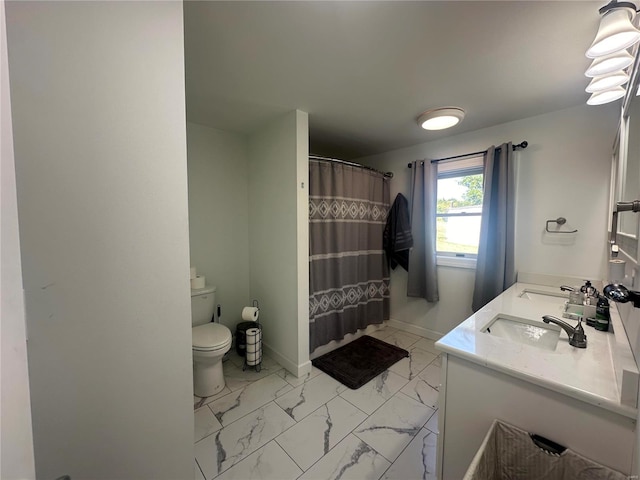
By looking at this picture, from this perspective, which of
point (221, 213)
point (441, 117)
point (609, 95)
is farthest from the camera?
point (221, 213)

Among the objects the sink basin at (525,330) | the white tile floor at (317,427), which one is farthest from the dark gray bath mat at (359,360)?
the sink basin at (525,330)

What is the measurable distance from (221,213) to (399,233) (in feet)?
6.56

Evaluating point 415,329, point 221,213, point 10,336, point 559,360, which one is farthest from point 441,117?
point 10,336

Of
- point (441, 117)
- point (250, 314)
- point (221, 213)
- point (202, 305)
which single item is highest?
point (441, 117)

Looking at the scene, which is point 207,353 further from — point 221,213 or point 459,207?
point 459,207

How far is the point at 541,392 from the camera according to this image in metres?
0.88

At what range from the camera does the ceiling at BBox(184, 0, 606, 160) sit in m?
1.08

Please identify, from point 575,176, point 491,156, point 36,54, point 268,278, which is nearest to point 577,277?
point 575,176

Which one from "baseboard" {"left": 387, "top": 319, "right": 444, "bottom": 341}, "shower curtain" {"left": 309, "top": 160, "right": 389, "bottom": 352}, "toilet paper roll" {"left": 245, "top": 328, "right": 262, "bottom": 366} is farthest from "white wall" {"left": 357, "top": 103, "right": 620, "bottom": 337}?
"toilet paper roll" {"left": 245, "top": 328, "right": 262, "bottom": 366}

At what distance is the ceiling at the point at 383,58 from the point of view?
1.08 m

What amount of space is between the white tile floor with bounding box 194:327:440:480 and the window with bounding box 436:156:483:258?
1264 mm

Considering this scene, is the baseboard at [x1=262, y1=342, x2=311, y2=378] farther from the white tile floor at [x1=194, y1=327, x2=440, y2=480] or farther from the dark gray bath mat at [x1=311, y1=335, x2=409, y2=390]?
the dark gray bath mat at [x1=311, y1=335, x2=409, y2=390]

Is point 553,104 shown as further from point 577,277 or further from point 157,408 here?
point 157,408

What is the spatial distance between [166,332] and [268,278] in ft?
5.46
